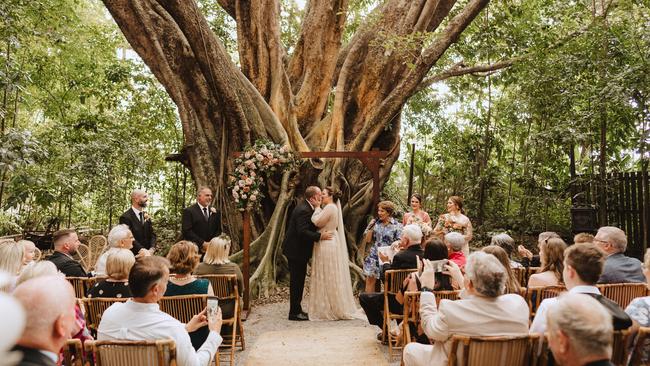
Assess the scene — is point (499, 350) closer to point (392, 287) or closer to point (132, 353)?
point (132, 353)

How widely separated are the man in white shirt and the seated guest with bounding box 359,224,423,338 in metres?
2.67

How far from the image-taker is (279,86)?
10.0 meters

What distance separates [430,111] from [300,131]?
4.82 metres

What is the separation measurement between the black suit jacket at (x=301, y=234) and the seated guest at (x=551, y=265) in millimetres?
3053

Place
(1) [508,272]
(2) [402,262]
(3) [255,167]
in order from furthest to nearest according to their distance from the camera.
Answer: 1. (3) [255,167]
2. (2) [402,262]
3. (1) [508,272]

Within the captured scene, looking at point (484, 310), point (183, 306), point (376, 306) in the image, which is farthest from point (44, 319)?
point (376, 306)

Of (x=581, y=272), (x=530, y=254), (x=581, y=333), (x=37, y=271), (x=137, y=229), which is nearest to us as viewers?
(x=581, y=333)

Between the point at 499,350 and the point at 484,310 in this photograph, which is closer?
the point at 499,350

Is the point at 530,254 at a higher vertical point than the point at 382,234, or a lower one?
lower

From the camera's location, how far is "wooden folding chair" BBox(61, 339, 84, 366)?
102 inches

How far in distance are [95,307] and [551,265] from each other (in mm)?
3470

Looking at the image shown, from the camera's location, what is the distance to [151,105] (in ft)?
43.4

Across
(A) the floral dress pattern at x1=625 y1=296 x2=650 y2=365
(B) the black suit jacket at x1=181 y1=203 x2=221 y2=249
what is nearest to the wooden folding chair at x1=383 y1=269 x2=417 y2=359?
(A) the floral dress pattern at x1=625 y1=296 x2=650 y2=365

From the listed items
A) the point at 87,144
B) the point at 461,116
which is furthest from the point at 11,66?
the point at 461,116
